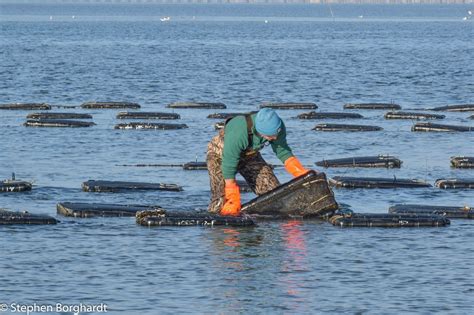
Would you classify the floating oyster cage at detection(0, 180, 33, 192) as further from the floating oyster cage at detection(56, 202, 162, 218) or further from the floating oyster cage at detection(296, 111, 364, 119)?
the floating oyster cage at detection(296, 111, 364, 119)

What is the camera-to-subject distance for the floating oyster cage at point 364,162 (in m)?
34.2

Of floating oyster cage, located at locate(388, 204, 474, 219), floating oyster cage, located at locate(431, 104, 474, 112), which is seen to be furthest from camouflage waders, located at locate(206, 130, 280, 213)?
floating oyster cage, located at locate(431, 104, 474, 112)

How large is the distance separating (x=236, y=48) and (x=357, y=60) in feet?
77.3

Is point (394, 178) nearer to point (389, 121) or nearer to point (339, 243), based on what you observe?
point (339, 243)

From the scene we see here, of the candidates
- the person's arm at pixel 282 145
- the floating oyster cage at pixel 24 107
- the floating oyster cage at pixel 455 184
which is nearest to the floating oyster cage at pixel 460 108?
the floating oyster cage at pixel 24 107

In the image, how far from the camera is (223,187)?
25359 mm

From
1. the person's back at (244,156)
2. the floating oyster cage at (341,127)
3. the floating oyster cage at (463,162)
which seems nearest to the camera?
the person's back at (244,156)

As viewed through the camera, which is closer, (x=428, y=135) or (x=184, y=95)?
(x=428, y=135)

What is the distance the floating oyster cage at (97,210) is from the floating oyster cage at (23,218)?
0.71 metres

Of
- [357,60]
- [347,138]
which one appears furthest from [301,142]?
[357,60]

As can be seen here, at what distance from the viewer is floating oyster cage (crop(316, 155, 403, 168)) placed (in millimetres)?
34219

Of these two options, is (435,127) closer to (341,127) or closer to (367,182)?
(341,127)

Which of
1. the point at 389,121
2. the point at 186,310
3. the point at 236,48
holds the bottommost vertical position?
the point at 186,310

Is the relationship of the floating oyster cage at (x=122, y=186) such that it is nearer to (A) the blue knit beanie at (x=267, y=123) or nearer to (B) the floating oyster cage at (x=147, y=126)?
(A) the blue knit beanie at (x=267, y=123)
